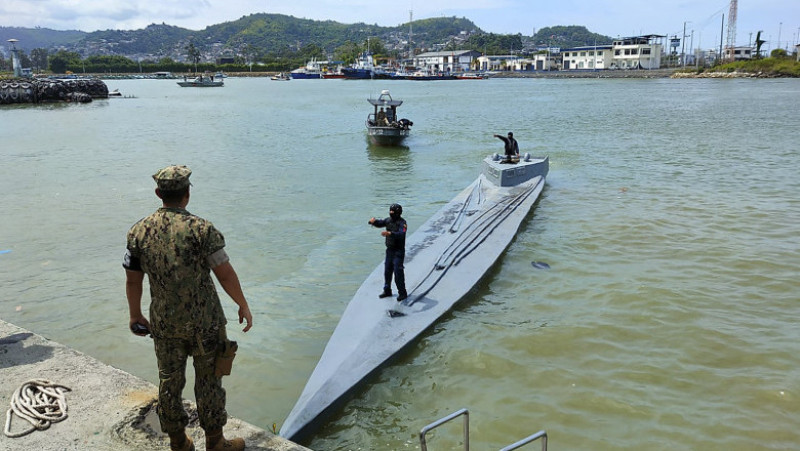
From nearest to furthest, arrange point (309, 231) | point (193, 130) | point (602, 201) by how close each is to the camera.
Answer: point (309, 231), point (602, 201), point (193, 130)

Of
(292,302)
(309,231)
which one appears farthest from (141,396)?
(309,231)

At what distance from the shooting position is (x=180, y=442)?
4344 millimetres

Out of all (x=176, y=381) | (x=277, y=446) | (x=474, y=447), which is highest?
(x=176, y=381)

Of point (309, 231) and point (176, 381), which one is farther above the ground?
point (176, 381)

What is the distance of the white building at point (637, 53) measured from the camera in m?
152

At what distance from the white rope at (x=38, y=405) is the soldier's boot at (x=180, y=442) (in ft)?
4.54

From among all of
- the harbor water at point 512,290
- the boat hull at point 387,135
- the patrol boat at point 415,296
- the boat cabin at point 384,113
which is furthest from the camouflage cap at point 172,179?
the boat cabin at point 384,113

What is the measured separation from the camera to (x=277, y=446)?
15.2 ft

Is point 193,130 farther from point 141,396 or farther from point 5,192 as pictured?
point 141,396

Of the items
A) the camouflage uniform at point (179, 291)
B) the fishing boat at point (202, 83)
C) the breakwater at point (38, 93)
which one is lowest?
the camouflage uniform at point (179, 291)

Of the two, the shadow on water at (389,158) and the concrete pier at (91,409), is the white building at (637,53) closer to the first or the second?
the shadow on water at (389,158)

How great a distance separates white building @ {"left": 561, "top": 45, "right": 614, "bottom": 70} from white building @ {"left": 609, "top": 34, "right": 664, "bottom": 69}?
6.52 feet

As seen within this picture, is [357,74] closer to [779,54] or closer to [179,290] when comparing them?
[779,54]

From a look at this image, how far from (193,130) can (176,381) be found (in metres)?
40.6
